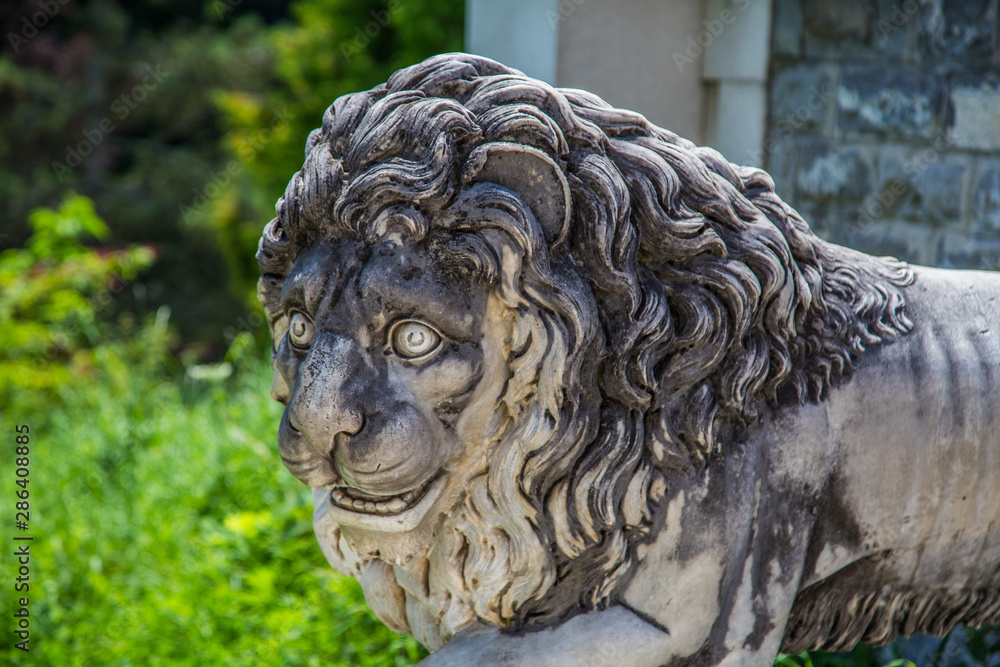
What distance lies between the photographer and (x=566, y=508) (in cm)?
164

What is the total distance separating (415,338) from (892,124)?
268 cm

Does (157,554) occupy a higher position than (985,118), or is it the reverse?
(985,118)

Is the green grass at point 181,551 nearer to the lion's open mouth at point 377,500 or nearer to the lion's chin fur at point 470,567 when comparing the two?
the lion's chin fur at point 470,567

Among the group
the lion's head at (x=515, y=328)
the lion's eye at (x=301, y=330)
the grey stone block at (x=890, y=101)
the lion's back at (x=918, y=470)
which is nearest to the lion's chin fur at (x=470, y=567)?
the lion's head at (x=515, y=328)

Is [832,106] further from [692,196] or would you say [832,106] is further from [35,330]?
[35,330]

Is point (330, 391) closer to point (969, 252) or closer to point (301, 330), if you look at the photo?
point (301, 330)

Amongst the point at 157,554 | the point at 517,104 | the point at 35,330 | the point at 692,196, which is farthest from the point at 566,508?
the point at 35,330

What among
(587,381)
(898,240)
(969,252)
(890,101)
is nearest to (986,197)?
(969,252)

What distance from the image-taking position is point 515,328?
Answer: 5.19ft

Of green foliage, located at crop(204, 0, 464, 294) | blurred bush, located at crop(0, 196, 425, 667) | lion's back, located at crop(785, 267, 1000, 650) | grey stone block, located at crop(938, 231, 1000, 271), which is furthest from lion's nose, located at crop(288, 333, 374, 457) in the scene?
green foliage, located at crop(204, 0, 464, 294)

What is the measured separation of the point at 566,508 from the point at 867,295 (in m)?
0.72

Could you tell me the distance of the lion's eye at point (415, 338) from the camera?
1560 mm

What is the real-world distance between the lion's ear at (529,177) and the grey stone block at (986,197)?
228 cm

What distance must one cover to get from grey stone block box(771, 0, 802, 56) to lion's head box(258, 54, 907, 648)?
242cm
